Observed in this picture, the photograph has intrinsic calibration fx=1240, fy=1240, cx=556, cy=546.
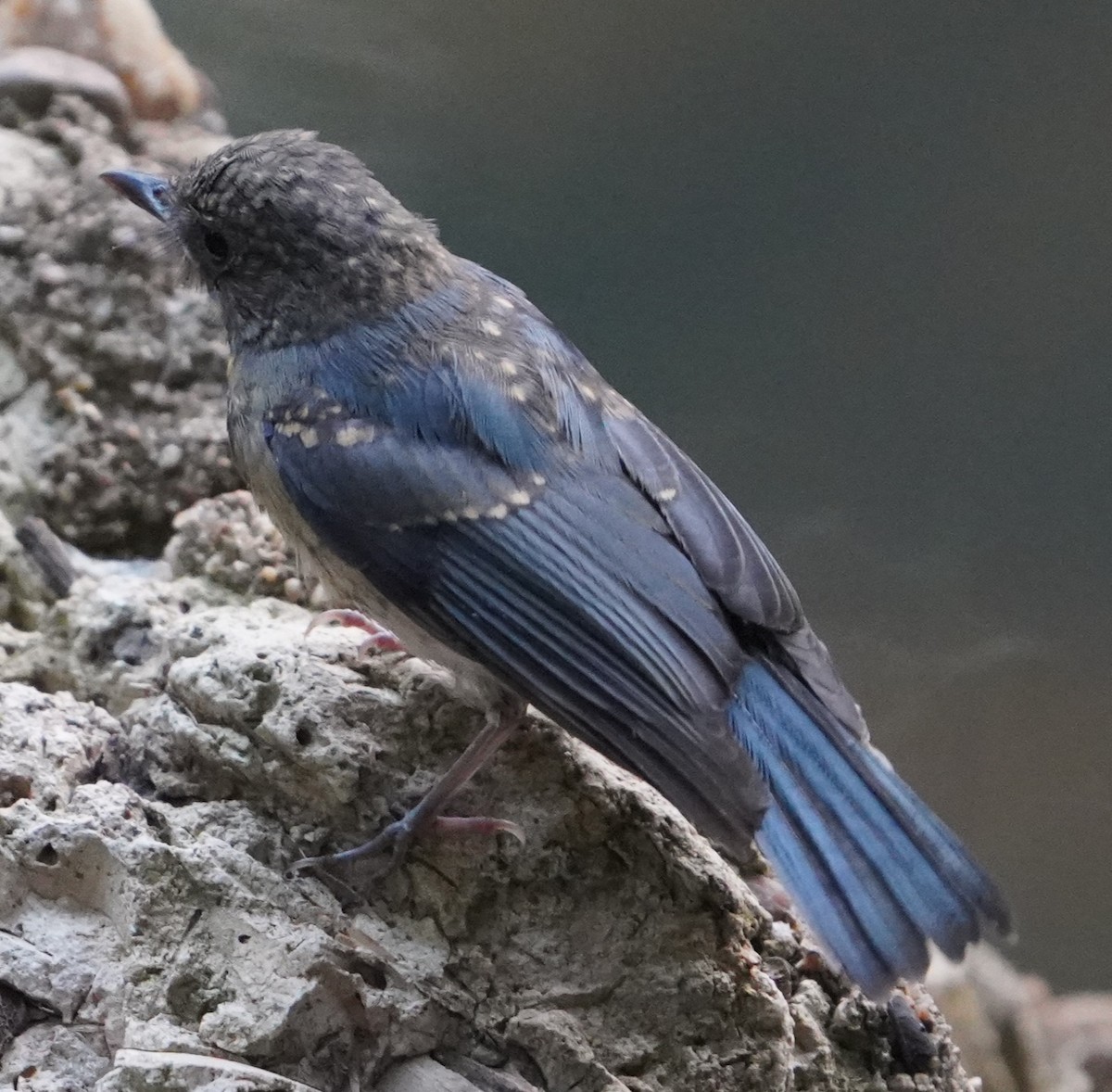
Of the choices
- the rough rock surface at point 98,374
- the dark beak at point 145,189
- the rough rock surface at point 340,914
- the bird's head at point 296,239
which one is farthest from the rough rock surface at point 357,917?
the dark beak at point 145,189

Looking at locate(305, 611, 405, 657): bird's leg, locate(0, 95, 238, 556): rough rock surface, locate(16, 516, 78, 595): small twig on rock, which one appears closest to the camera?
locate(305, 611, 405, 657): bird's leg

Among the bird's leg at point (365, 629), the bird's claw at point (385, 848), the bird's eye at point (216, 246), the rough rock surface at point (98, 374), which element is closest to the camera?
the bird's claw at point (385, 848)

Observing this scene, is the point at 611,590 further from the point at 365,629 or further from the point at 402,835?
the point at 365,629

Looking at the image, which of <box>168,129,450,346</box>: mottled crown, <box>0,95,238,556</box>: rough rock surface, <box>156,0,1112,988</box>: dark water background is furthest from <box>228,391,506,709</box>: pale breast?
<box>156,0,1112,988</box>: dark water background

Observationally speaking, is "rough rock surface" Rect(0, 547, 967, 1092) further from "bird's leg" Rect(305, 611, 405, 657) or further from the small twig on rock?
the small twig on rock

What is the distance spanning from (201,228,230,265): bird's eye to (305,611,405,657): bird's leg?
0.71 m

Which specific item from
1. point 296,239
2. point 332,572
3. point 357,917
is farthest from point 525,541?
point 296,239

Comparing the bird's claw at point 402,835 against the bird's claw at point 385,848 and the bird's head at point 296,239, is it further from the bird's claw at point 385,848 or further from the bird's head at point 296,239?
the bird's head at point 296,239

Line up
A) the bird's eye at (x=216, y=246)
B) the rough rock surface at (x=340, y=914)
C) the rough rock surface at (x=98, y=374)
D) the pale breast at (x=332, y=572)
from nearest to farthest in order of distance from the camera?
1. the rough rock surface at (x=340, y=914)
2. the pale breast at (x=332, y=572)
3. the bird's eye at (x=216, y=246)
4. the rough rock surface at (x=98, y=374)

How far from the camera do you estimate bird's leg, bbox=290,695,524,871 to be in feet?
6.36

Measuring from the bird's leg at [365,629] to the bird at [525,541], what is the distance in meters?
0.02

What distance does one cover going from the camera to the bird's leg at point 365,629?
7.34ft

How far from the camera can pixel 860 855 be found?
73.5 inches

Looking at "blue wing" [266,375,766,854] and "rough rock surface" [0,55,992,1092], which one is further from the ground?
"blue wing" [266,375,766,854]
